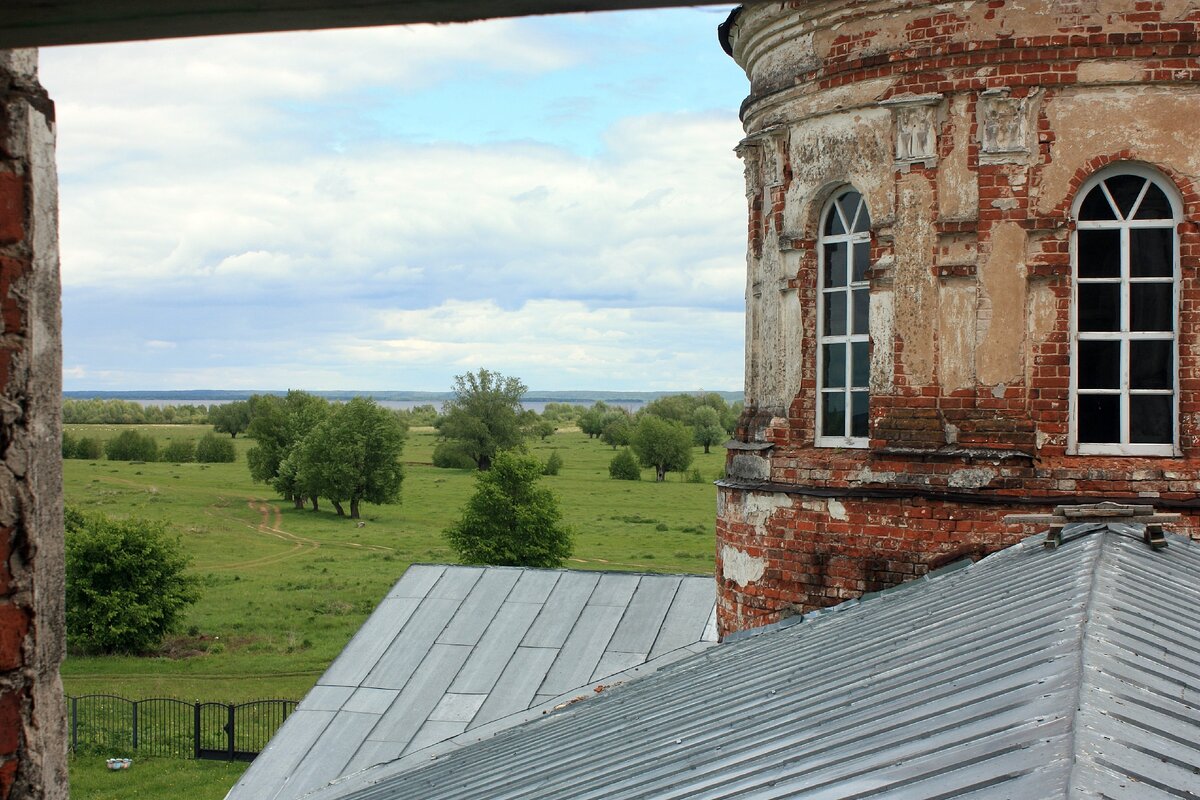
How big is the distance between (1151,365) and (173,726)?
Answer: 68.4ft

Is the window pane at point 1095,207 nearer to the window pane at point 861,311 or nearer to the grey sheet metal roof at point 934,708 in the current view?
the window pane at point 861,311

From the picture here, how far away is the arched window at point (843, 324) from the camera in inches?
342

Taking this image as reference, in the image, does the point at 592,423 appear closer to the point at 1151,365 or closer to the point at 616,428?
the point at 616,428

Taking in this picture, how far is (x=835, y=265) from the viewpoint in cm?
895

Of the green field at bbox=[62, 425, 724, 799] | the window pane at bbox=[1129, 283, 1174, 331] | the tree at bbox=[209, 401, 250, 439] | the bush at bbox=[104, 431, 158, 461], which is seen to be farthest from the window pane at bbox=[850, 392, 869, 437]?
the tree at bbox=[209, 401, 250, 439]

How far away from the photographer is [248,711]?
23766mm

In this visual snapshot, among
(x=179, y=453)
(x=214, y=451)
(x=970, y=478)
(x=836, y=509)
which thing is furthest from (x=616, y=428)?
(x=970, y=478)

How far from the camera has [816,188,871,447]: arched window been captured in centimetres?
870

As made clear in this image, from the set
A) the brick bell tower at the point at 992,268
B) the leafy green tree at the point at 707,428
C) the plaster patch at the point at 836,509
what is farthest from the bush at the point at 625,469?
the brick bell tower at the point at 992,268

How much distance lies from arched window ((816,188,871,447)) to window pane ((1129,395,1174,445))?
1.79 m

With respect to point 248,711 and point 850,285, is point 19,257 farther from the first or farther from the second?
point 248,711

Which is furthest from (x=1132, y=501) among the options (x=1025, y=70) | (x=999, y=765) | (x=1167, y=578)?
(x=999, y=765)

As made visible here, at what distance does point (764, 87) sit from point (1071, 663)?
20.6 ft

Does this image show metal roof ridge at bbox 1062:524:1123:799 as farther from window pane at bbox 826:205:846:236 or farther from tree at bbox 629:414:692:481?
tree at bbox 629:414:692:481
